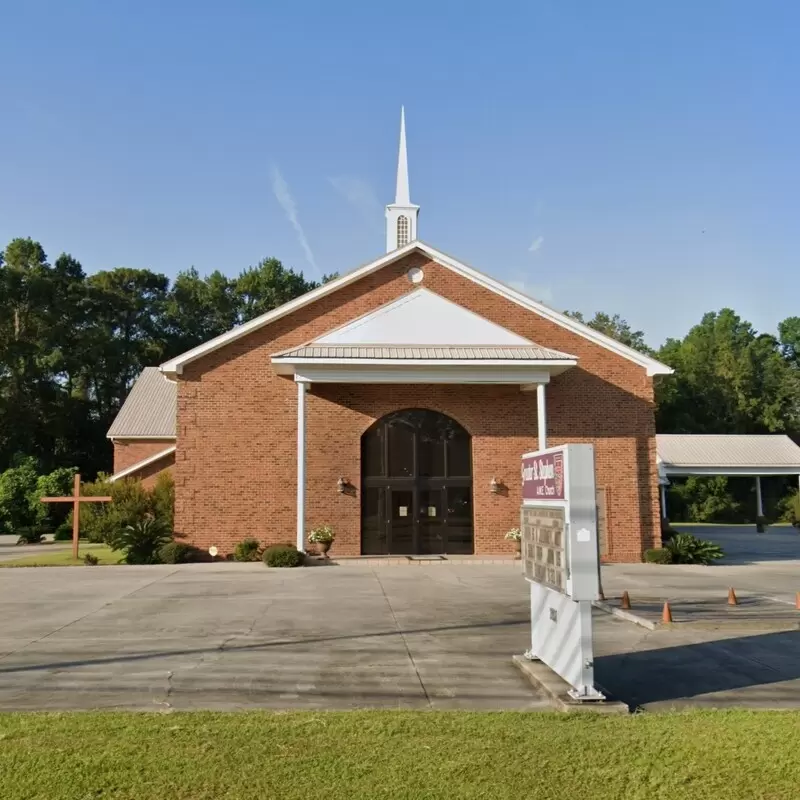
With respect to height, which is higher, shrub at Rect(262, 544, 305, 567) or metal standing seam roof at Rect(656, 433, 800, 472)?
metal standing seam roof at Rect(656, 433, 800, 472)

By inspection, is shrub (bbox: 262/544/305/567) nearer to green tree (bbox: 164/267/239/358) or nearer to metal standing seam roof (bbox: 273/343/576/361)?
metal standing seam roof (bbox: 273/343/576/361)

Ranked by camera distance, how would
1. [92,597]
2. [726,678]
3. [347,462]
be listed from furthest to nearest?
[347,462] < [92,597] < [726,678]

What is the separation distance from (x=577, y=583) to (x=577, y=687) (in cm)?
93

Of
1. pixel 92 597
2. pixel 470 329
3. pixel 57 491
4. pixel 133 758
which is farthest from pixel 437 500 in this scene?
pixel 57 491

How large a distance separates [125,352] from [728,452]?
45494 millimetres

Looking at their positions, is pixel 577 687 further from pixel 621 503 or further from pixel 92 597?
pixel 621 503

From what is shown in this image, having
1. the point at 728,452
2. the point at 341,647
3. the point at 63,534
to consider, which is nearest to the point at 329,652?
the point at 341,647

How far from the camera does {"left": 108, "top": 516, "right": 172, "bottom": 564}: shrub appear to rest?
69.7 feet

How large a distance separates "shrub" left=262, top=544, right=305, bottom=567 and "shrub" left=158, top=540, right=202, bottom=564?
2468 mm

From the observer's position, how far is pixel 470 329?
74.5ft

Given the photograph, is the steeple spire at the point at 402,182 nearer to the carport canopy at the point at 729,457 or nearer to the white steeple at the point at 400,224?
the white steeple at the point at 400,224

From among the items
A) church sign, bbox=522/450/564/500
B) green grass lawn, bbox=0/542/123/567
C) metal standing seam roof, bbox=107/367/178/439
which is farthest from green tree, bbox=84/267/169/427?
church sign, bbox=522/450/564/500

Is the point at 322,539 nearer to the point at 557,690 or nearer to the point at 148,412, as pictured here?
the point at 557,690

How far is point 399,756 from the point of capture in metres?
5.31
